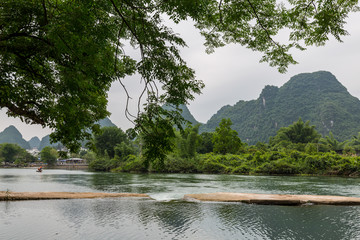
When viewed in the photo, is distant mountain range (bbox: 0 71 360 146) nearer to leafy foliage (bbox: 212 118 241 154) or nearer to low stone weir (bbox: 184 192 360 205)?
leafy foliage (bbox: 212 118 241 154)

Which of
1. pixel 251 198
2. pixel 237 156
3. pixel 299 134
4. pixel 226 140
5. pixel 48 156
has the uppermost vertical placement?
pixel 299 134

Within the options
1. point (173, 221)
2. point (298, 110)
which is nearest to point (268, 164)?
point (173, 221)

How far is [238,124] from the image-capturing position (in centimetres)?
16400

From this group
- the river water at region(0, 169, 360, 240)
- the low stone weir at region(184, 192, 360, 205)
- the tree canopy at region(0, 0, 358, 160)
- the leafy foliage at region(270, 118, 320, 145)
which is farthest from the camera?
the leafy foliage at region(270, 118, 320, 145)

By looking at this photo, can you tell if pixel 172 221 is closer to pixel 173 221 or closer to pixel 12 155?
pixel 173 221

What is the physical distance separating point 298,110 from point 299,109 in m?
0.90

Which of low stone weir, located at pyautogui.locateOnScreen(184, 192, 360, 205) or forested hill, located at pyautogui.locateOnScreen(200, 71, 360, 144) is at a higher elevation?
forested hill, located at pyautogui.locateOnScreen(200, 71, 360, 144)

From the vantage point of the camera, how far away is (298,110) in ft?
476

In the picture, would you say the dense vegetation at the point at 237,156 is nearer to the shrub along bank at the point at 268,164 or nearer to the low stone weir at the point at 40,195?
the shrub along bank at the point at 268,164

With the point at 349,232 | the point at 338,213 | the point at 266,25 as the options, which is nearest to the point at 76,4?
the point at 266,25

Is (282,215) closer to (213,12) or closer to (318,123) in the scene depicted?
(213,12)

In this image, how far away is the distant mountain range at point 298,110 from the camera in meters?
120

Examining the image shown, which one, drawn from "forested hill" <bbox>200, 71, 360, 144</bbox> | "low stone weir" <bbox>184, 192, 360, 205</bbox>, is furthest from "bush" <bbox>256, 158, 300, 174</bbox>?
"forested hill" <bbox>200, 71, 360, 144</bbox>

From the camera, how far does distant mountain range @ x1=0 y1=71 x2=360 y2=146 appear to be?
119938mm
